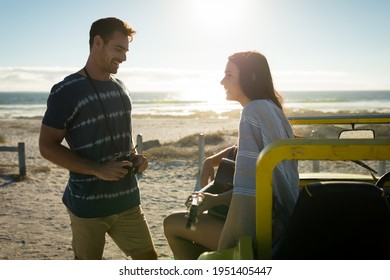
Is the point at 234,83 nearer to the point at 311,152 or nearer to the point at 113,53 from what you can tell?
the point at 113,53

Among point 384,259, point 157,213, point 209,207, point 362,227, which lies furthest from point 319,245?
point 157,213

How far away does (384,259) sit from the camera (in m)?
1.74

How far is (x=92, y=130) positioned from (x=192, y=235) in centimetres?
83

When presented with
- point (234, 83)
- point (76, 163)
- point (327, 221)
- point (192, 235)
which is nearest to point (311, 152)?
point (327, 221)

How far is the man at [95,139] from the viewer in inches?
98.5

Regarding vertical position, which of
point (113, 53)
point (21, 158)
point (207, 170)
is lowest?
point (21, 158)

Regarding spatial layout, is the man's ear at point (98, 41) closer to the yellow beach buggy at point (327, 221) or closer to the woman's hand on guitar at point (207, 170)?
the woman's hand on guitar at point (207, 170)

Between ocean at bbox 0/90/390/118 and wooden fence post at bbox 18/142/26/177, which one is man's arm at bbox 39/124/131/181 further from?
ocean at bbox 0/90/390/118

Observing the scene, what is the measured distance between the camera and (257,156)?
6.69 feet

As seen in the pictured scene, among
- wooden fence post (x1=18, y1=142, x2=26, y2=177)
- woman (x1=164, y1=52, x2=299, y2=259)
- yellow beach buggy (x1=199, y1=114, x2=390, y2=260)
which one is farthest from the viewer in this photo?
wooden fence post (x1=18, y1=142, x2=26, y2=177)

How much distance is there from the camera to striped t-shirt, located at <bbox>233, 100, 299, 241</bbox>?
6.52 feet

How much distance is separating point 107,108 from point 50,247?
3.16 meters

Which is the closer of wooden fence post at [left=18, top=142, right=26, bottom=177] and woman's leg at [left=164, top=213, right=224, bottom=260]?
woman's leg at [left=164, top=213, right=224, bottom=260]

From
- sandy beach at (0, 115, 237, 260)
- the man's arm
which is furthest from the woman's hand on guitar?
sandy beach at (0, 115, 237, 260)
